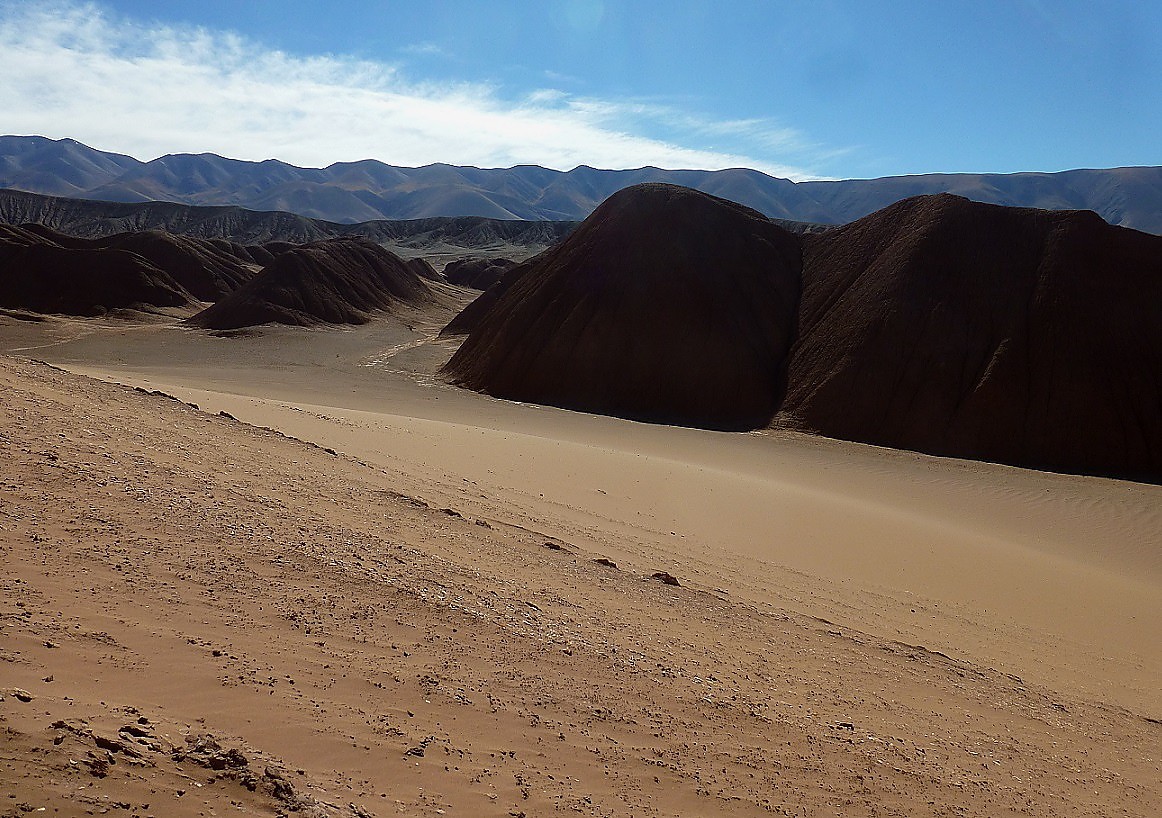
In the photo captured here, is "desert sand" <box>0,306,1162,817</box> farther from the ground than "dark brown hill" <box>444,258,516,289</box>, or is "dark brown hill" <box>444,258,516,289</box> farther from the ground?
"dark brown hill" <box>444,258,516,289</box>

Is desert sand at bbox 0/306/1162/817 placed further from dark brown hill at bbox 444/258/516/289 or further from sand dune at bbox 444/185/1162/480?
dark brown hill at bbox 444/258/516/289

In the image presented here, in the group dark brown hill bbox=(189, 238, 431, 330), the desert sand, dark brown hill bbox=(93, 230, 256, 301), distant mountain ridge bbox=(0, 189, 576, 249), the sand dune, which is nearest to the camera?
the desert sand

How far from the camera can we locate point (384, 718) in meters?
3.52

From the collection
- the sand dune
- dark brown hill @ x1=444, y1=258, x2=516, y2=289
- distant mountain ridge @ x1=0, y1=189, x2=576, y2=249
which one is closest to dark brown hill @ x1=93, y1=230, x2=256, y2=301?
dark brown hill @ x1=444, y1=258, x2=516, y2=289

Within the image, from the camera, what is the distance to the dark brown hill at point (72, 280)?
5194 centimetres

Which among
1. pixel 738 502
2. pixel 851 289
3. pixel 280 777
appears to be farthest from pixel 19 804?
pixel 851 289

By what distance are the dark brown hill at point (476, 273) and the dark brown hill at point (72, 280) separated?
Answer: 1280 inches

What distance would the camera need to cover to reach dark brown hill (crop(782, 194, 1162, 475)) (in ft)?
68.4

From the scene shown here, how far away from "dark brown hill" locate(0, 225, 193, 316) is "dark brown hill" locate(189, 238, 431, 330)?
292 inches

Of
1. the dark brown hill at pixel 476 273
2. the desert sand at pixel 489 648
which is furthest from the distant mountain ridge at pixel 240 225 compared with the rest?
the desert sand at pixel 489 648

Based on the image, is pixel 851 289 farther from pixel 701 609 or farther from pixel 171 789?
pixel 171 789

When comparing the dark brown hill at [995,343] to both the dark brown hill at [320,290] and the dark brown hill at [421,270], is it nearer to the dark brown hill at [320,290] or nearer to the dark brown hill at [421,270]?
the dark brown hill at [320,290]

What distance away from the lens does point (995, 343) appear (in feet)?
74.8

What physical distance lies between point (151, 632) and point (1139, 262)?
95.6 feet
